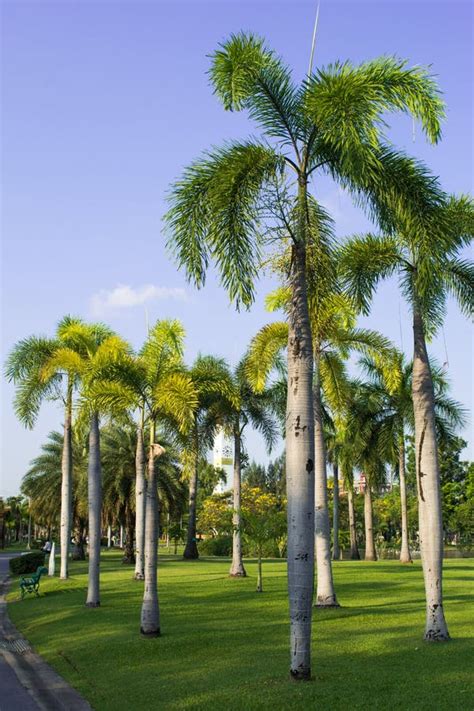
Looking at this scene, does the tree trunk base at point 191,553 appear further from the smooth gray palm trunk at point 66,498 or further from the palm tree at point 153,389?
the palm tree at point 153,389

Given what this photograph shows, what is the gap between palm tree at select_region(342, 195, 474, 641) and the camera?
13.0m

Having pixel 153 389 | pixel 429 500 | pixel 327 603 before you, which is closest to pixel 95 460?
pixel 153 389

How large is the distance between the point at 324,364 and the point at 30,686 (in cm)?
1331

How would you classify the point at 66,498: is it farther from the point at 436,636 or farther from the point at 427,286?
the point at 427,286

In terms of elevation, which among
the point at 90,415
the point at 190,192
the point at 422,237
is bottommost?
the point at 90,415

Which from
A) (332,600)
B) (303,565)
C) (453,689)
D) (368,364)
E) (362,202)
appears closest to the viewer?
(453,689)

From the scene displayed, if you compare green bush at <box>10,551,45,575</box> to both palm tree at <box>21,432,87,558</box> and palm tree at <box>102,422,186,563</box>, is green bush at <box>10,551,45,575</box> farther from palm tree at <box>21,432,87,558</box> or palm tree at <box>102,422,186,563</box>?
palm tree at <box>21,432,87,558</box>

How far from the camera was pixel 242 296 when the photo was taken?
1246cm

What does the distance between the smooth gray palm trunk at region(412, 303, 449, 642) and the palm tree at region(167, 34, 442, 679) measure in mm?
3572

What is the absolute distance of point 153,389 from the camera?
725 inches

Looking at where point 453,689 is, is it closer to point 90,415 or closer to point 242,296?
point 242,296

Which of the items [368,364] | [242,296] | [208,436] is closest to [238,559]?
[208,436]

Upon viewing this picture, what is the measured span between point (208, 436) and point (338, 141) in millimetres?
24848

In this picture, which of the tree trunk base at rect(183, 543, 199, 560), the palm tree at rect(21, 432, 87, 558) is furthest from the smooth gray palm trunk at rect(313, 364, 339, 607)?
the palm tree at rect(21, 432, 87, 558)
